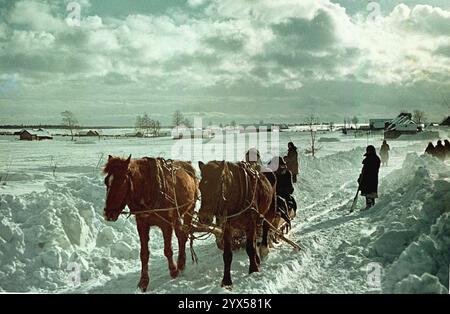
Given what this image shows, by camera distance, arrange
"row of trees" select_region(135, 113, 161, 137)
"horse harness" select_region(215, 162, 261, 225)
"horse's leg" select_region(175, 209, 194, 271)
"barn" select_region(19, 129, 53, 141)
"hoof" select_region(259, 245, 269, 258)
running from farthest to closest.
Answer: "barn" select_region(19, 129, 53, 141), "row of trees" select_region(135, 113, 161, 137), "hoof" select_region(259, 245, 269, 258), "horse's leg" select_region(175, 209, 194, 271), "horse harness" select_region(215, 162, 261, 225)

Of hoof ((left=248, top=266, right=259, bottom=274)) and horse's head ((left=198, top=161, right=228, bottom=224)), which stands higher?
horse's head ((left=198, top=161, right=228, bottom=224))

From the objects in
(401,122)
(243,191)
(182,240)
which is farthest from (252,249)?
(401,122)

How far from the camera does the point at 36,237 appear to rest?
23.4ft

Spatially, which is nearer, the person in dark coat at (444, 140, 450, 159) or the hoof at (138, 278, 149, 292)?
the hoof at (138, 278, 149, 292)

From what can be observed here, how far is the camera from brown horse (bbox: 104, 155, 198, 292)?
554 cm

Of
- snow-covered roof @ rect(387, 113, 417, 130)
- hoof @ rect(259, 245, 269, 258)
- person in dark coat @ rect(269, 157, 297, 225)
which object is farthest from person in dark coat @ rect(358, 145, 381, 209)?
snow-covered roof @ rect(387, 113, 417, 130)

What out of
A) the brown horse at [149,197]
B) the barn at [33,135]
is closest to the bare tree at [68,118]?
the brown horse at [149,197]

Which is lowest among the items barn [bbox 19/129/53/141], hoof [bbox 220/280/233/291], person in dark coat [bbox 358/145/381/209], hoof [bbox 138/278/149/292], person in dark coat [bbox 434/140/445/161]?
hoof [bbox 138/278/149/292]

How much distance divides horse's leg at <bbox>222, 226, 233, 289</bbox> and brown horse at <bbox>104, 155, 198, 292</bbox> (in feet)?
2.98

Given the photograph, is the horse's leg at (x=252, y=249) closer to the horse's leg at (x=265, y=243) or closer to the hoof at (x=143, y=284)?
the horse's leg at (x=265, y=243)

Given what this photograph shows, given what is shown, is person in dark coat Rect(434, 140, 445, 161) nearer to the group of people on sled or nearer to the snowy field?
the group of people on sled

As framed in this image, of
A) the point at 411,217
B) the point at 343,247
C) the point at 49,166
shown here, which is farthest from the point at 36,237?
the point at 49,166

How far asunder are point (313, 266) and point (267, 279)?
3.86ft

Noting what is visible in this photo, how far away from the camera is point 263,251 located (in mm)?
7422
